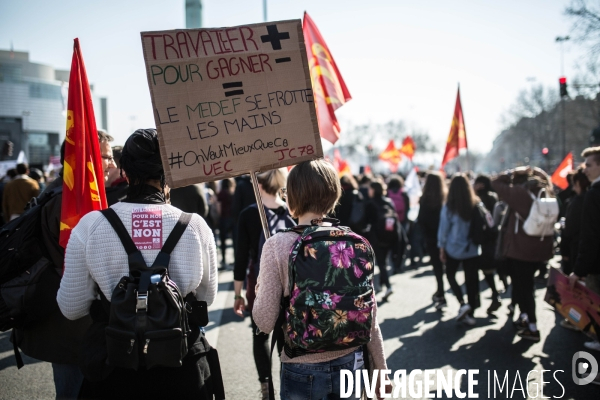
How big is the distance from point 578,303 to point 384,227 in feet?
12.5

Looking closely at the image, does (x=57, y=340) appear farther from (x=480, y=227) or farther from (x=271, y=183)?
(x=480, y=227)

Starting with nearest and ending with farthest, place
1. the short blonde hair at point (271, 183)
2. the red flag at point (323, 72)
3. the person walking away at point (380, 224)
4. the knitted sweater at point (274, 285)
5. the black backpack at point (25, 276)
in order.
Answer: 1. the knitted sweater at point (274, 285)
2. the black backpack at point (25, 276)
3. the short blonde hair at point (271, 183)
4. the red flag at point (323, 72)
5. the person walking away at point (380, 224)

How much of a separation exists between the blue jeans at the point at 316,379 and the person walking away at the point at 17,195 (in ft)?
24.6

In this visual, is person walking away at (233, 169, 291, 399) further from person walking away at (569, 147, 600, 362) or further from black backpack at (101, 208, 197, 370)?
person walking away at (569, 147, 600, 362)

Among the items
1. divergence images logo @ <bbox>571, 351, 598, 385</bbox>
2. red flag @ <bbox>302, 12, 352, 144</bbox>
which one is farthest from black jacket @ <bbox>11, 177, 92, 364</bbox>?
divergence images logo @ <bbox>571, 351, 598, 385</bbox>

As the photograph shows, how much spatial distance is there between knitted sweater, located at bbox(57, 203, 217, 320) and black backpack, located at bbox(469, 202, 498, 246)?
16.6 ft

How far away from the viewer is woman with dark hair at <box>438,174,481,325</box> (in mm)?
6641

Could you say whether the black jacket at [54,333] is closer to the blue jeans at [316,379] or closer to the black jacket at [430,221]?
the blue jeans at [316,379]

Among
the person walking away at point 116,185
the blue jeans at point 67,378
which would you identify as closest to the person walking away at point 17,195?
the person walking away at point 116,185

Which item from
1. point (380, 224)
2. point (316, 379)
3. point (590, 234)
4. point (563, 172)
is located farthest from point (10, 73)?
point (316, 379)

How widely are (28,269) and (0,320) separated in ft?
0.98

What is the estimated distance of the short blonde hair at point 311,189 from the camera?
253 centimetres

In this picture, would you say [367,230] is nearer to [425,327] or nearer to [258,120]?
[425,327]

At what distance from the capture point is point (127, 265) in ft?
7.07
